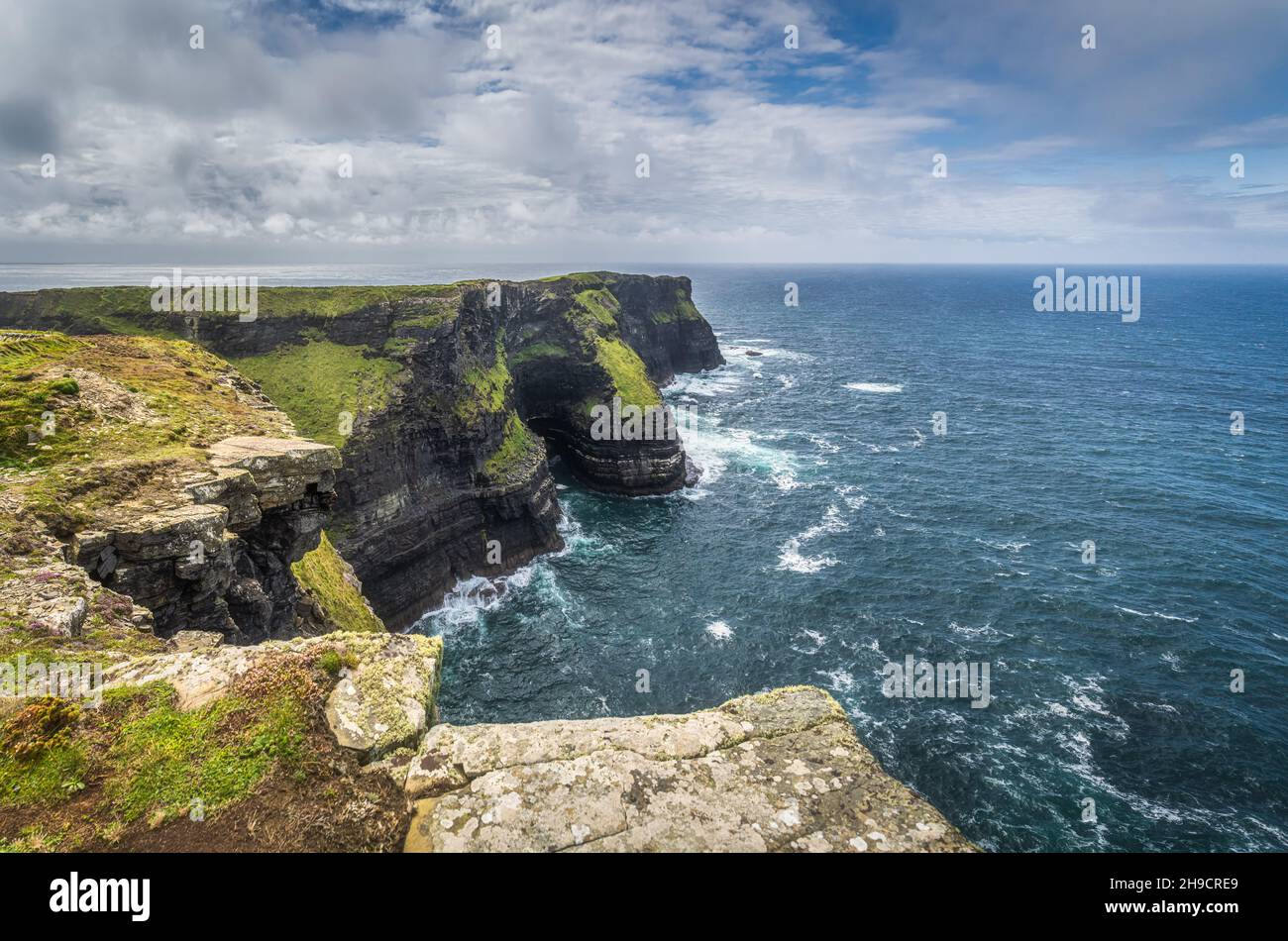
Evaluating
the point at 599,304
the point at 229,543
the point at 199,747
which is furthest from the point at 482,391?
the point at 199,747

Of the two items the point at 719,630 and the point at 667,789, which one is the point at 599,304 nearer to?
the point at 719,630

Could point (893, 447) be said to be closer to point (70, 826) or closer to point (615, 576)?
point (615, 576)

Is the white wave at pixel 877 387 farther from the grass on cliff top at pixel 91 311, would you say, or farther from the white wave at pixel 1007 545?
the grass on cliff top at pixel 91 311

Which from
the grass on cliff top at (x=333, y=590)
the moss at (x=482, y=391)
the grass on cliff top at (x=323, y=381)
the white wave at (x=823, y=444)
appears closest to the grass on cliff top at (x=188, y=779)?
the grass on cliff top at (x=333, y=590)

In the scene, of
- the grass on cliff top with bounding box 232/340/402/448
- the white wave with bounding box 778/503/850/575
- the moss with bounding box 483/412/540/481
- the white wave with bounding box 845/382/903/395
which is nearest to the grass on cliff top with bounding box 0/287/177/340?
the grass on cliff top with bounding box 232/340/402/448

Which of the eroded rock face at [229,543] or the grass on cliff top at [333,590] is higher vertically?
the eroded rock face at [229,543]

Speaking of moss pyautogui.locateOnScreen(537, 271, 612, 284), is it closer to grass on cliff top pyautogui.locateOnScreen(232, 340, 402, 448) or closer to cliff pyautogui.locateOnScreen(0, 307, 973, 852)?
grass on cliff top pyautogui.locateOnScreen(232, 340, 402, 448)
